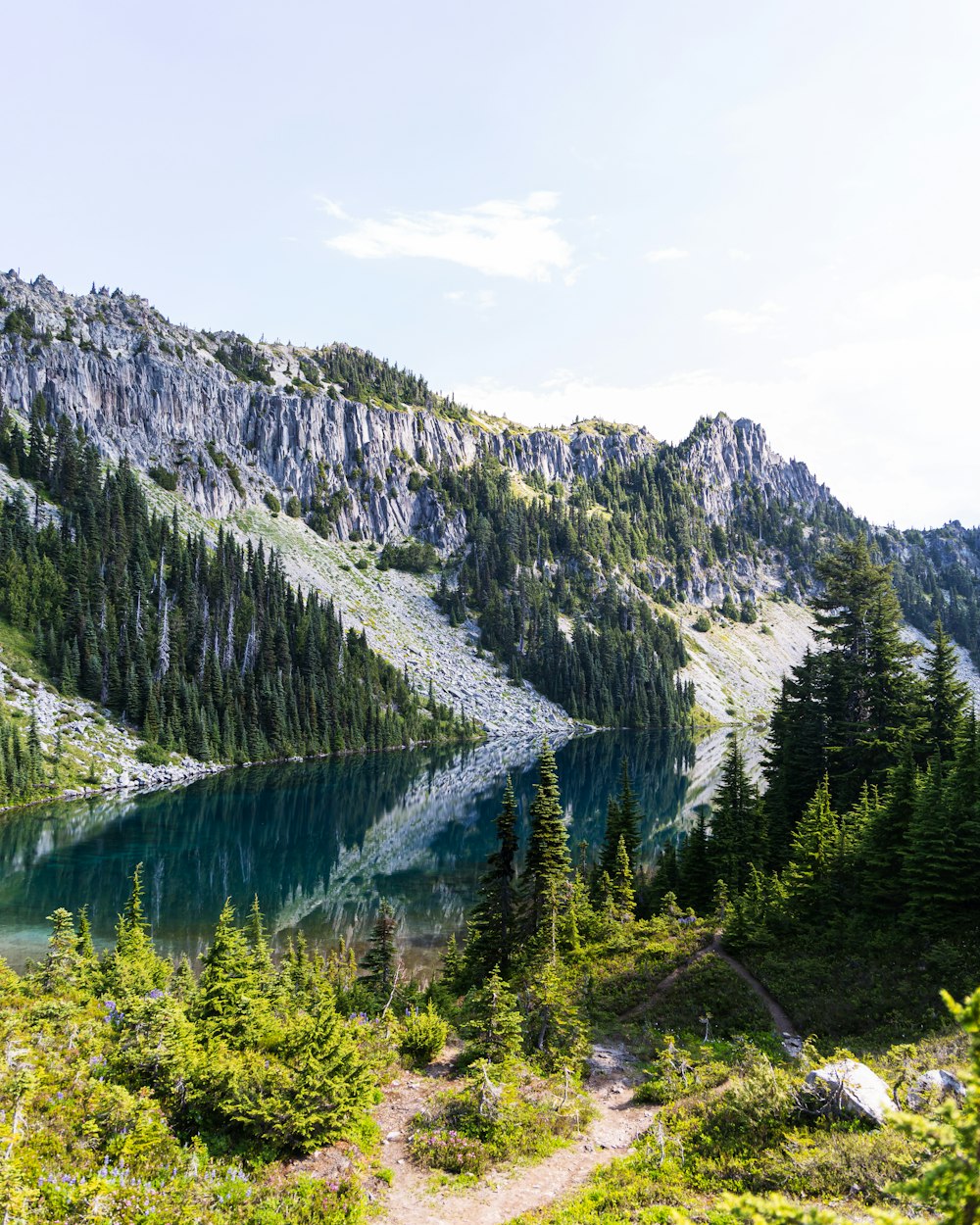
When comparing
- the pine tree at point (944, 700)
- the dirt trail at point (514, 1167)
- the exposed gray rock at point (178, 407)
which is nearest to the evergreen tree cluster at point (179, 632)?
the exposed gray rock at point (178, 407)

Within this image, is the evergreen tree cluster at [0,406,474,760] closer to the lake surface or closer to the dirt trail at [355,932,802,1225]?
the lake surface

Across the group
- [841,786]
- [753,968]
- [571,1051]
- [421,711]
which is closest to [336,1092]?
[571,1051]

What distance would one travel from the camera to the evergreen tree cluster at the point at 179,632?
99312 mm

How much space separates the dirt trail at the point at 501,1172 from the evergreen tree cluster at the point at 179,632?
9024cm

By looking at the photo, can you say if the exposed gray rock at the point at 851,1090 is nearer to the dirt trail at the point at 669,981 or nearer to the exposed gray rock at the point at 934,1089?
the exposed gray rock at the point at 934,1089

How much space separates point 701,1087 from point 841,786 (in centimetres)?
2783

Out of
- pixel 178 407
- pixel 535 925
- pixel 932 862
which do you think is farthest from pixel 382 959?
pixel 178 407

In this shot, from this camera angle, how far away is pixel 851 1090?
13562 mm

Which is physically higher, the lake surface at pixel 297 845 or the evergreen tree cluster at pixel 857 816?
the evergreen tree cluster at pixel 857 816

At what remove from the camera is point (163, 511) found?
477ft

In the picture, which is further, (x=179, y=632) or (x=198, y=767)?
(x=179, y=632)

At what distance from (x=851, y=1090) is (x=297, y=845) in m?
58.2

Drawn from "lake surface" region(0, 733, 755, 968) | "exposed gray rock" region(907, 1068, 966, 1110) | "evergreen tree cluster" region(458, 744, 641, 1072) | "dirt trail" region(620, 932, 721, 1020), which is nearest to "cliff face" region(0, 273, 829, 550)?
"lake surface" region(0, 733, 755, 968)

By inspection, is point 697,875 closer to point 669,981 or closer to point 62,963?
point 669,981
